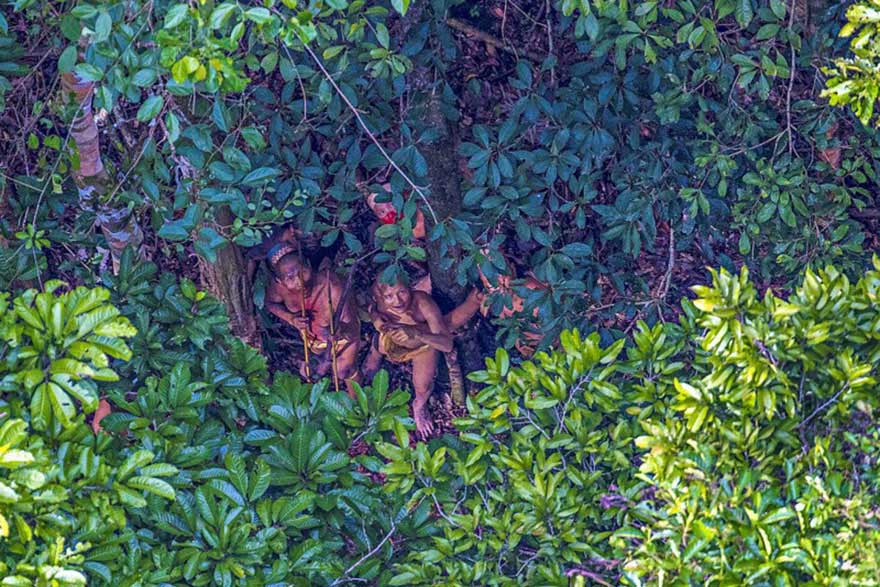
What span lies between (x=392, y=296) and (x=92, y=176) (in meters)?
1.78

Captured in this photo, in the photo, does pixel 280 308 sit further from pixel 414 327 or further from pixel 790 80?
pixel 790 80

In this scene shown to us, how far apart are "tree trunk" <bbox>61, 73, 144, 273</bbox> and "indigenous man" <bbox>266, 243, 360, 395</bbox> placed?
1.09m

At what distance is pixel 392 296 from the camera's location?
6.44 m

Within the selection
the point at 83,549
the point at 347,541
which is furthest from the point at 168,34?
the point at 347,541

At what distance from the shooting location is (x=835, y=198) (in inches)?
215

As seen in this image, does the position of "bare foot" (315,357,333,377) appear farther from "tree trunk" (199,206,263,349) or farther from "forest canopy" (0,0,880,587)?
"tree trunk" (199,206,263,349)

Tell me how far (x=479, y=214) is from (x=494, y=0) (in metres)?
1.12

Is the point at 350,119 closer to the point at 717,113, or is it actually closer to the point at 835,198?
the point at 717,113

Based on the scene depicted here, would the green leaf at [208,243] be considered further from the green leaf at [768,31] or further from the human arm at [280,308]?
the green leaf at [768,31]

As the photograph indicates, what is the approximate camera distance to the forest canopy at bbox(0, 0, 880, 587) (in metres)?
3.28

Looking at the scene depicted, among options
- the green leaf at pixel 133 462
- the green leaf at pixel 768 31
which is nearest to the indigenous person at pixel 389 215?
the green leaf at pixel 768 31

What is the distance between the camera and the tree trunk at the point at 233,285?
5863 millimetres

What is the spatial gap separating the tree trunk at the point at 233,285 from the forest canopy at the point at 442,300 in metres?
0.02

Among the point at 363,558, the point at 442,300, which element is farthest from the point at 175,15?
the point at 442,300
